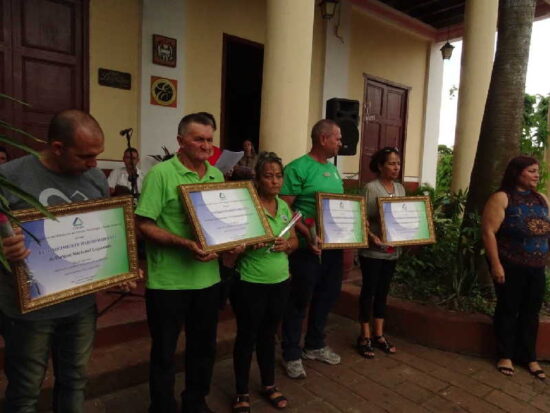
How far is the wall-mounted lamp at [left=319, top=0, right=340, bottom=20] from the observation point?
24.7 ft

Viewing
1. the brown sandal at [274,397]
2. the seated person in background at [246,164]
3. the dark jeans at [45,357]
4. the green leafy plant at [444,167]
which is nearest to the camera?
the dark jeans at [45,357]

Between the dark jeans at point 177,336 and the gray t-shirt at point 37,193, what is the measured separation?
393mm

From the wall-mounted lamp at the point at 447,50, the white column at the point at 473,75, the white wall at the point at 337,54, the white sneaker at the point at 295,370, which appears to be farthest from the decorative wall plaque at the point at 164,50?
the wall-mounted lamp at the point at 447,50

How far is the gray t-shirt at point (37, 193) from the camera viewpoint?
1712 mm

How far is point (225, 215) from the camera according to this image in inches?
87.4

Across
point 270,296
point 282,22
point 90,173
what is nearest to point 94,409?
point 270,296

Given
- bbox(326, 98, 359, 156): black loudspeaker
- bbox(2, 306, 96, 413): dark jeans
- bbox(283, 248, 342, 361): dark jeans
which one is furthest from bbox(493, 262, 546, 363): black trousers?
bbox(326, 98, 359, 156): black loudspeaker

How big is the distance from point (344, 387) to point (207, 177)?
1807 millimetres

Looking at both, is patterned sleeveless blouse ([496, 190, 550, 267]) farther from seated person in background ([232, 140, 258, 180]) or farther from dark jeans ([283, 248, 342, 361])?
seated person in background ([232, 140, 258, 180])

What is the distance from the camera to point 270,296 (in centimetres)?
248

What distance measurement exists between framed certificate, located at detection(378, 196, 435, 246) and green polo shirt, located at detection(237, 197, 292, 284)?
1.05 m

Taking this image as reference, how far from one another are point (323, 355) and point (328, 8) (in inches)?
253

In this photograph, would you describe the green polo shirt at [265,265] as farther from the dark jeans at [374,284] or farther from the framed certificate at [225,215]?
the dark jeans at [374,284]

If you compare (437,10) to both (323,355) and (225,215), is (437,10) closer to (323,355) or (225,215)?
(323,355)
